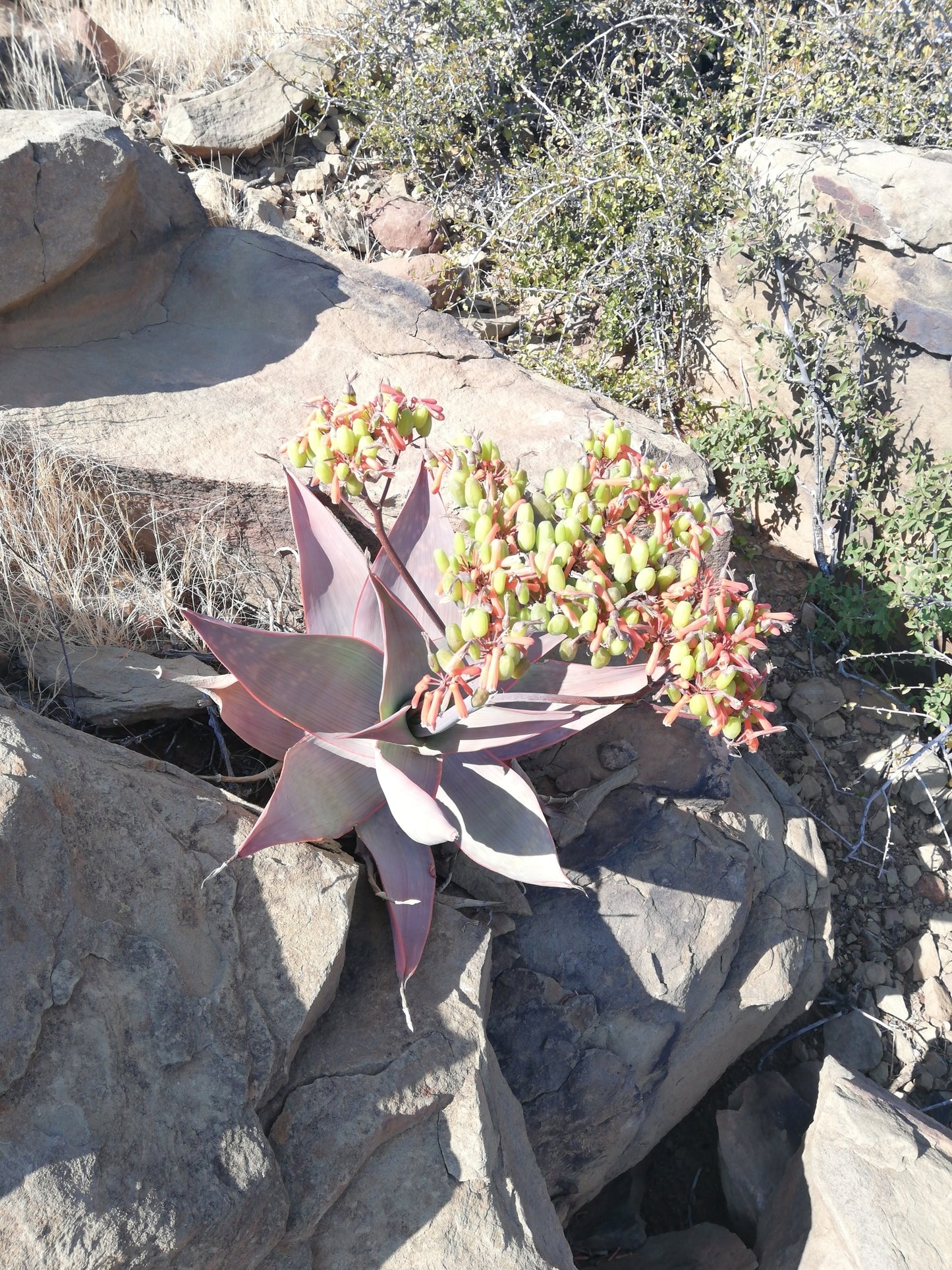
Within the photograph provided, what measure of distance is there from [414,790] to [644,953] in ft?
2.95

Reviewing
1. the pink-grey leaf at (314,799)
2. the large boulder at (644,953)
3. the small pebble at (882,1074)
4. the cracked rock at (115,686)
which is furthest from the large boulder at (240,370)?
the small pebble at (882,1074)

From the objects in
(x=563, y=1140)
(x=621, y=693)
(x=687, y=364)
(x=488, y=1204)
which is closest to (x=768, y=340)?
(x=687, y=364)

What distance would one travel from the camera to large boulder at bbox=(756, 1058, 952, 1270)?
6.32ft

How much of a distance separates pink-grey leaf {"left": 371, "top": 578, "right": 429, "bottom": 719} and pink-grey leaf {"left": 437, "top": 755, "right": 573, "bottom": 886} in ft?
0.64

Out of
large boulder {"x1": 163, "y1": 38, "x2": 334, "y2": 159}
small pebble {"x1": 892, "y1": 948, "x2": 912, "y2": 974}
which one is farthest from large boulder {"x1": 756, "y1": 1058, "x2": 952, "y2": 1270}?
large boulder {"x1": 163, "y1": 38, "x2": 334, "y2": 159}

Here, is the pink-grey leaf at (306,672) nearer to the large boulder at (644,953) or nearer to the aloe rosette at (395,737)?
the aloe rosette at (395,737)

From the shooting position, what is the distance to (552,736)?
2.08 m

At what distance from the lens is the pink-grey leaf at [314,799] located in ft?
5.77

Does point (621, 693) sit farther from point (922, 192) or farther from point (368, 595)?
point (922, 192)

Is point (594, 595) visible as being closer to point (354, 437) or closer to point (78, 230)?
point (354, 437)

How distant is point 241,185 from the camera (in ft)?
14.5

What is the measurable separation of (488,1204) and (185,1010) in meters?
0.68

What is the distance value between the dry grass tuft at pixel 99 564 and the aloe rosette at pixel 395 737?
761 millimetres

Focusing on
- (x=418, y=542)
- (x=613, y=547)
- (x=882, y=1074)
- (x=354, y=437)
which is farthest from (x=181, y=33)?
(x=882, y=1074)
